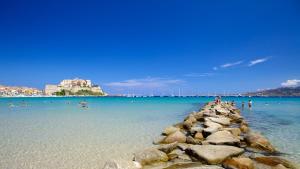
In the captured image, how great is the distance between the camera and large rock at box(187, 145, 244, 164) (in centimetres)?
906

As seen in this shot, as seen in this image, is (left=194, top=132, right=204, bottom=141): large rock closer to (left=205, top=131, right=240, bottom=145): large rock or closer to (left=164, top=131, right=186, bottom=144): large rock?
(left=164, top=131, right=186, bottom=144): large rock

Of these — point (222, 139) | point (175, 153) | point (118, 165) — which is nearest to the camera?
point (118, 165)

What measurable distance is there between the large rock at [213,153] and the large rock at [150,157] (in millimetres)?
1202

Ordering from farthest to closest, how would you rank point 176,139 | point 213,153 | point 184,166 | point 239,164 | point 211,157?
1. point 176,139
2. point 213,153
3. point 211,157
4. point 184,166
5. point 239,164

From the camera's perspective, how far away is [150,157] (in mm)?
9414

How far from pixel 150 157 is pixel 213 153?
235 cm

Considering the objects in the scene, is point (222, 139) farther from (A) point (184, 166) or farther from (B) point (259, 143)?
(A) point (184, 166)

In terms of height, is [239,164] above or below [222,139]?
below

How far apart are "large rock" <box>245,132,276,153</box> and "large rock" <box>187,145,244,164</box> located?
2.15 metres

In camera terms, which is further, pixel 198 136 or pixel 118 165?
pixel 198 136

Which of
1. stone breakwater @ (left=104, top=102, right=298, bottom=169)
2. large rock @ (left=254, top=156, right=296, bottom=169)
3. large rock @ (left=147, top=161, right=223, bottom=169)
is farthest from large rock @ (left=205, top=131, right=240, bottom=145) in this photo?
large rock @ (left=147, top=161, right=223, bottom=169)

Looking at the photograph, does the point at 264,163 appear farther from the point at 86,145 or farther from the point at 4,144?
the point at 4,144

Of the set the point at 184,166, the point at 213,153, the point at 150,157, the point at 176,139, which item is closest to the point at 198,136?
the point at 176,139

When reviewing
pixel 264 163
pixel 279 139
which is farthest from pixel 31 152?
pixel 279 139
